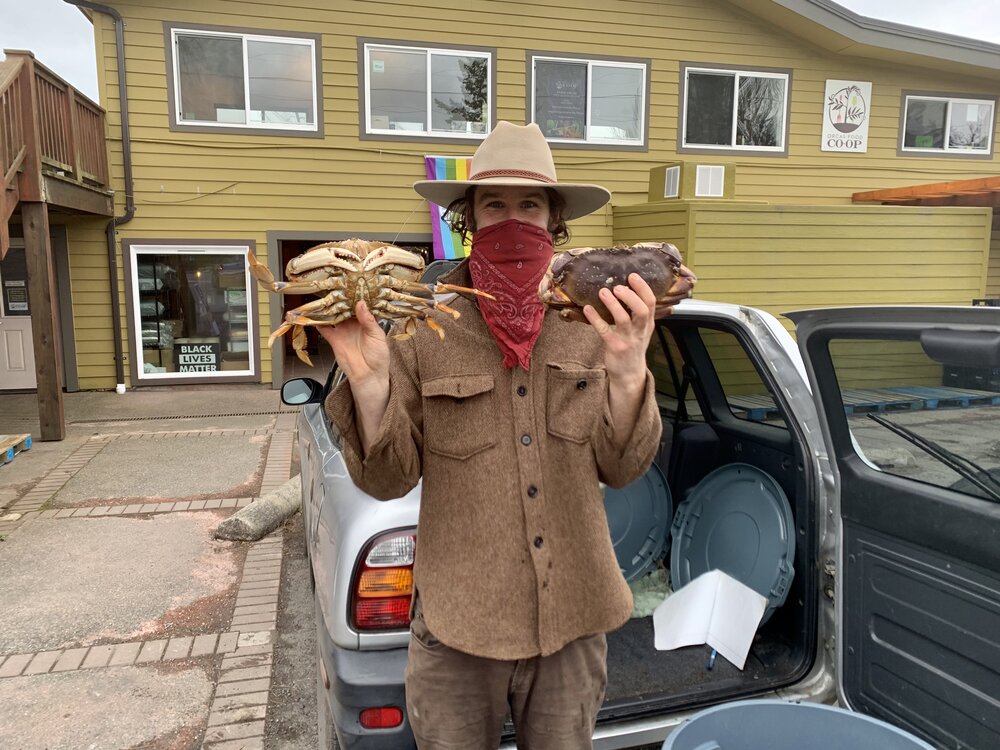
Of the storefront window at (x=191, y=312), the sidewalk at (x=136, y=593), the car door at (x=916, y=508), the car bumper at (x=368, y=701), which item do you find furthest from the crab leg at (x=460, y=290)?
the storefront window at (x=191, y=312)

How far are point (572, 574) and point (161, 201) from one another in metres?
10.9

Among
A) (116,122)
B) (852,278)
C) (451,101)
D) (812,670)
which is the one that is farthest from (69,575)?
(852,278)

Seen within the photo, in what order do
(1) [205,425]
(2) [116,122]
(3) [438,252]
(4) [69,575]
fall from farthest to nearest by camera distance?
(3) [438,252] < (2) [116,122] < (1) [205,425] < (4) [69,575]

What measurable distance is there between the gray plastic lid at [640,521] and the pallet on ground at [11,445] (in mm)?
6937

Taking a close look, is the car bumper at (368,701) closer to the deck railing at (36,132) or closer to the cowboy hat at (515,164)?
the cowboy hat at (515,164)

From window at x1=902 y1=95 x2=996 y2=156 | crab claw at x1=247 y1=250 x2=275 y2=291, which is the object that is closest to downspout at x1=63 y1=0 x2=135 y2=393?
crab claw at x1=247 y1=250 x2=275 y2=291

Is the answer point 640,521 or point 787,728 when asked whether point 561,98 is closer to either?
point 640,521

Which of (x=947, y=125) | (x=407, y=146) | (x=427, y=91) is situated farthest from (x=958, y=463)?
(x=947, y=125)

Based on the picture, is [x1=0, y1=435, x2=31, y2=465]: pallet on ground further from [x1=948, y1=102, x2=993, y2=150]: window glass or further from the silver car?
[x1=948, y1=102, x2=993, y2=150]: window glass

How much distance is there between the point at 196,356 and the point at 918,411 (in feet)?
36.1

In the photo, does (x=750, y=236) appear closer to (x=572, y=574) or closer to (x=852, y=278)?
(x=852, y=278)

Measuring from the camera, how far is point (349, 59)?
36.1 feet

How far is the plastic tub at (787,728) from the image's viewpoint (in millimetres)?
1976

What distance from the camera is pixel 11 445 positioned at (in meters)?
7.62
